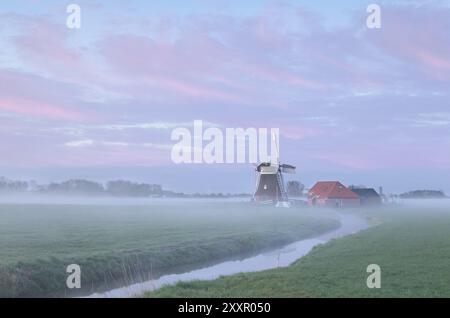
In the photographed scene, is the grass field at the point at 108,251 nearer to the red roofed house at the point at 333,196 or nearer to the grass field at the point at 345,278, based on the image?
the grass field at the point at 345,278

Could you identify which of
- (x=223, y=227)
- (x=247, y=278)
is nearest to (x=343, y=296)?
(x=247, y=278)

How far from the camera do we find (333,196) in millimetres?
95438

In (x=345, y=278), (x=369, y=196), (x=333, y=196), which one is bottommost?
(x=345, y=278)

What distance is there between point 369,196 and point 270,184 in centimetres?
2992

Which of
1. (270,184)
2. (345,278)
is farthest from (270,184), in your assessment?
(345,278)

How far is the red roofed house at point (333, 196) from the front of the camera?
95.3 m

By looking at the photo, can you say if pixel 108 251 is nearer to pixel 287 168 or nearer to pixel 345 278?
pixel 345 278

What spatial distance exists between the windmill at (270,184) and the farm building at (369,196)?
23501 mm

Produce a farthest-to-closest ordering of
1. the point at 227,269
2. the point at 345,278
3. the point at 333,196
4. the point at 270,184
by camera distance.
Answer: the point at 333,196 → the point at 270,184 → the point at 227,269 → the point at 345,278

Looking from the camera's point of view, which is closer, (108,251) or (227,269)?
(227,269)

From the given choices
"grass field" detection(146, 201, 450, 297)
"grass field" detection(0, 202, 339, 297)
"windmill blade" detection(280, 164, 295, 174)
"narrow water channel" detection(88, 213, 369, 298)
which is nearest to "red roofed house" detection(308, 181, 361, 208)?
"windmill blade" detection(280, 164, 295, 174)

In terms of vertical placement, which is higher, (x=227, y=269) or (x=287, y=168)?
(x=287, y=168)
